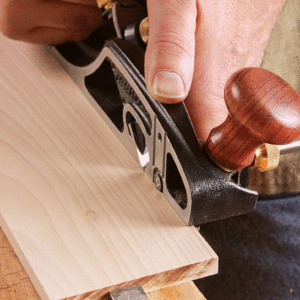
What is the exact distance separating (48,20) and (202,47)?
15.9 inches

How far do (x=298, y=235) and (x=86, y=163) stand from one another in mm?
605

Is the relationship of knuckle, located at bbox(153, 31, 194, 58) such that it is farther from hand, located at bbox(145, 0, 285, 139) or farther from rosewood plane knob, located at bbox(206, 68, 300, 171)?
rosewood plane knob, located at bbox(206, 68, 300, 171)

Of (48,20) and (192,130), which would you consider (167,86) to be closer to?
(192,130)

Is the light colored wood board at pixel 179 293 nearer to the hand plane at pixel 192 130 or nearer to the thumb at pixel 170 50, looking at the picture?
the hand plane at pixel 192 130

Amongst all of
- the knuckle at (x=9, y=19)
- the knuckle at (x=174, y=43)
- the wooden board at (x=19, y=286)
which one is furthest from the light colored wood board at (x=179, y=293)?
the knuckle at (x=9, y=19)

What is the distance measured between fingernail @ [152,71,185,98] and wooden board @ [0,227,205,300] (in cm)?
30

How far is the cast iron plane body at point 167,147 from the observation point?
623 mm

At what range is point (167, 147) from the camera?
0.65 metres

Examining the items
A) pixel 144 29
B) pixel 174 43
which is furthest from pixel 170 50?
pixel 144 29

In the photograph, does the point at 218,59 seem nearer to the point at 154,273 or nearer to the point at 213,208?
the point at 213,208

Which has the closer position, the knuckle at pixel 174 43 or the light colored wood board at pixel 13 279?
the light colored wood board at pixel 13 279

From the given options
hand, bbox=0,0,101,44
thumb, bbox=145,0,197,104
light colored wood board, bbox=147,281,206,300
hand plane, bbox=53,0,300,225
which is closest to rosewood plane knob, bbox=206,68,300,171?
hand plane, bbox=53,0,300,225

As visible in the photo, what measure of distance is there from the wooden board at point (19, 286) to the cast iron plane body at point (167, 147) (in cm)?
11

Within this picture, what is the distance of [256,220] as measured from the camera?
1058 millimetres
